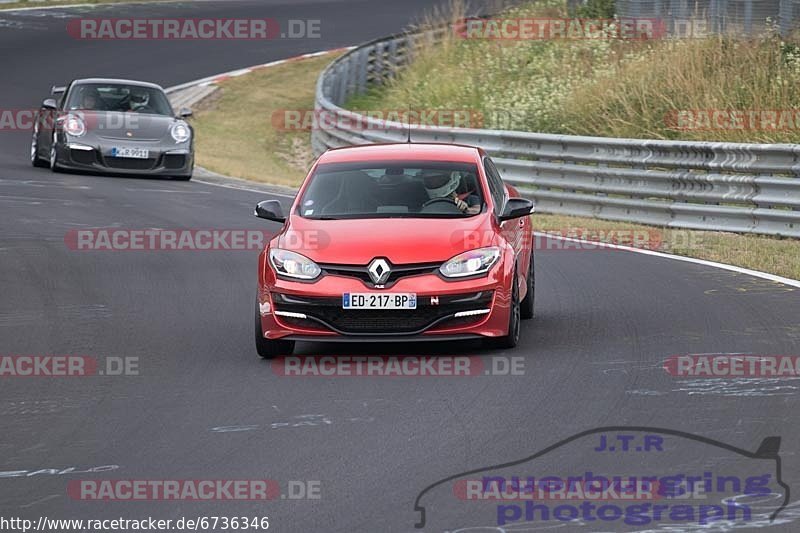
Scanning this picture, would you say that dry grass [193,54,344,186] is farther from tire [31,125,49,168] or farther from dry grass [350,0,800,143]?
tire [31,125,49,168]

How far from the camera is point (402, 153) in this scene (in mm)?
11516

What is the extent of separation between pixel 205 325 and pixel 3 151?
675 inches

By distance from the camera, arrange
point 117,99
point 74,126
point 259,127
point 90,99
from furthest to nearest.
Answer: point 259,127
point 117,99
point 90,99
point 74,126

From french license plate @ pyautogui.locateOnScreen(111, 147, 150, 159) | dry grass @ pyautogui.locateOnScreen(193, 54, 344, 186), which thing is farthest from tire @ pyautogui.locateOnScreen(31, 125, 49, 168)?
dry grass @ pyautogui.locateOnScreen(193, 54, 344, 186)

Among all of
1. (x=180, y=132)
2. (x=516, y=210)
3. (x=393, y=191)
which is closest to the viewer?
(x=516, y=210)

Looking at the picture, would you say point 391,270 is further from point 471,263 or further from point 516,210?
point 516,210

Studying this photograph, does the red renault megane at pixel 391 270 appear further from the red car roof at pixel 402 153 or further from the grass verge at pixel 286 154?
the grass verge at pixel 286 154

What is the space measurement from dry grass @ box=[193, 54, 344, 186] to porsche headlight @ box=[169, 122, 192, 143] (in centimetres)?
186

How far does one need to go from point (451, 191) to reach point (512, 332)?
1288 mm

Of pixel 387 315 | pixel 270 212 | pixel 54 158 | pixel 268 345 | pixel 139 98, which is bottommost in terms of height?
pixel 54 158

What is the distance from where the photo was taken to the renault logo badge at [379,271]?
32.4 feet

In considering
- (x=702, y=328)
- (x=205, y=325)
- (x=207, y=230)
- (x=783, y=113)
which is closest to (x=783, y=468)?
(x=702, y=328)

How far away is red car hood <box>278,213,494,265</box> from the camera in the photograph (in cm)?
998

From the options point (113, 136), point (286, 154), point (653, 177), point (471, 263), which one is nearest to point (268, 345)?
point (471, 263)
